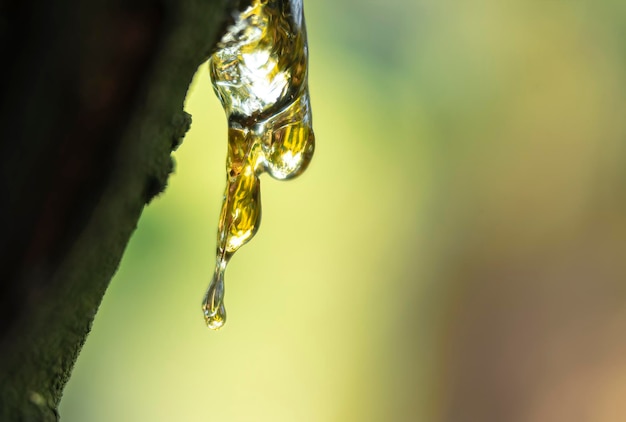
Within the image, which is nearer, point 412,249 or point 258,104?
point 258,104

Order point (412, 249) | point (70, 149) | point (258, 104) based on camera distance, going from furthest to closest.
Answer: point (412, 249)
point (258, 104)
point (70, 149)

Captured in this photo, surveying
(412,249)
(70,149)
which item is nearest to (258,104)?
(70,149)

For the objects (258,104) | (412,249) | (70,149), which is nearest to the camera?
(70,149)

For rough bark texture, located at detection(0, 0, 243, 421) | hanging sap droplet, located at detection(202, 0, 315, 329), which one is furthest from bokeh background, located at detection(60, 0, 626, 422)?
rough bark texture, located at detection(0, 0, 243, 421)

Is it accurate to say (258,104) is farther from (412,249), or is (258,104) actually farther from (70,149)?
(412,249)

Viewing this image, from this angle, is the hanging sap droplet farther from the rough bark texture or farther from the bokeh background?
the bokeh background

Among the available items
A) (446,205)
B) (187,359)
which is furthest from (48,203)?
(446,205)
